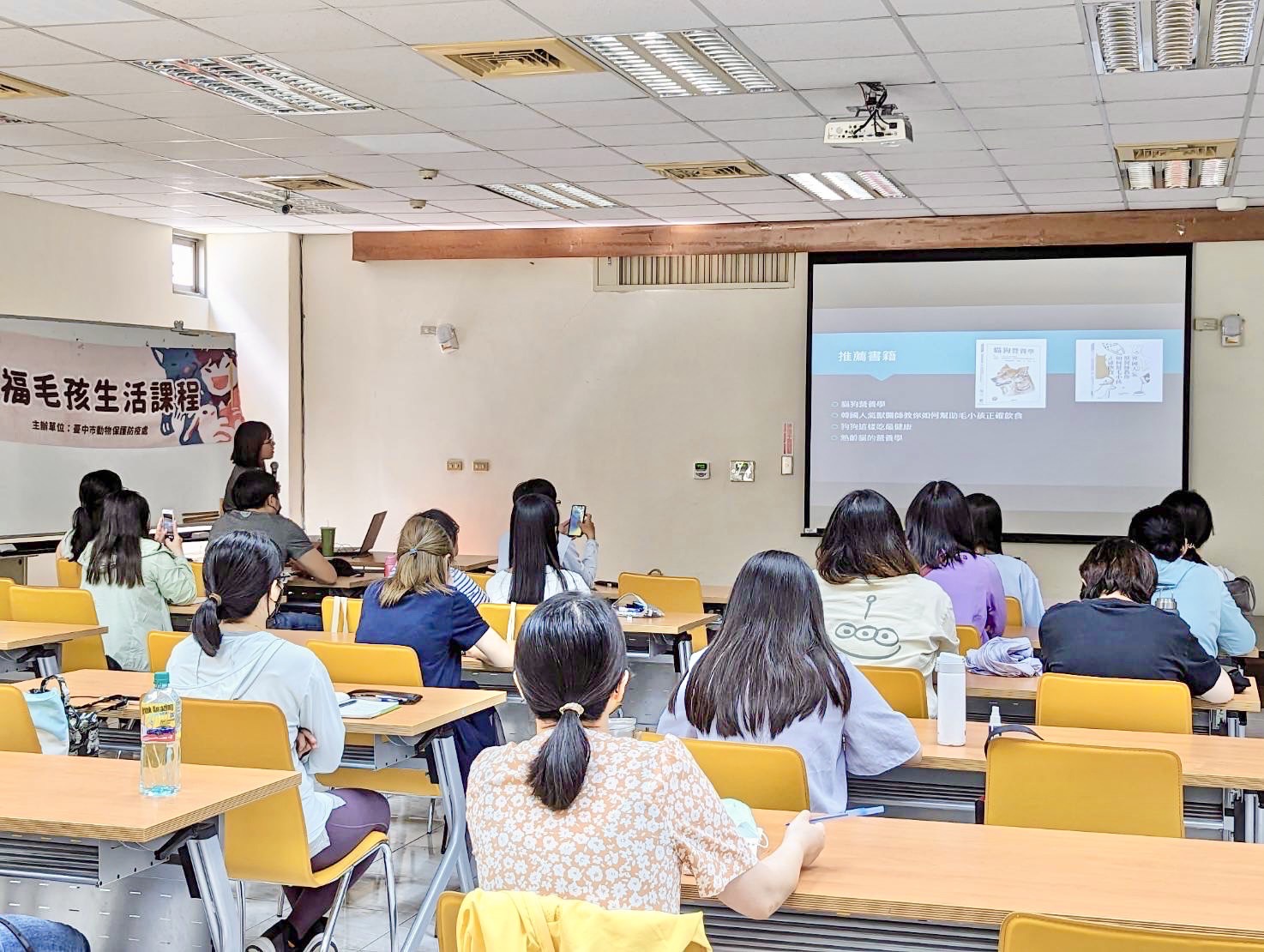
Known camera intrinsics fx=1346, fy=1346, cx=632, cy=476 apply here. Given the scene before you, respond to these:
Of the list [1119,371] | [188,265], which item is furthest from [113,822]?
[188,265]

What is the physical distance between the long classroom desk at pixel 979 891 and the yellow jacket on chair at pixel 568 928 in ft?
1.07

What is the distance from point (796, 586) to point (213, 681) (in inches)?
60.1

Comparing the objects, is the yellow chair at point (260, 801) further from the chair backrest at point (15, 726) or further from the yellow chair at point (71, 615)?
the yellow chair at point (71, 615)

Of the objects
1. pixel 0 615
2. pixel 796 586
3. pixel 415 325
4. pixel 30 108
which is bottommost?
pixel 0 615

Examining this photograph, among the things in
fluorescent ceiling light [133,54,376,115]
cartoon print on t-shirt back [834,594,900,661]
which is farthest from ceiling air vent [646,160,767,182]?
cartoon print on t-shirt back [834,594,900,661]

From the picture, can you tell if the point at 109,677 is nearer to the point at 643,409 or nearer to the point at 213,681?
the point at 213,681

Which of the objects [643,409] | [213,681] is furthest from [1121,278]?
[213,681]

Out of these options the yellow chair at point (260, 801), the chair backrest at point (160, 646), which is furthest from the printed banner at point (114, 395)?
the yellow chair at point (260, 801)

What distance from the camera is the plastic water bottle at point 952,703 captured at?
10.8ft

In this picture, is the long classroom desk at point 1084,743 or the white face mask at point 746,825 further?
the long classroom desk at point 1084,743

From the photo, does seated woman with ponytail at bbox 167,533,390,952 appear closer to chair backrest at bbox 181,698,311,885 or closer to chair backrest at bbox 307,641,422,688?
chair backrest at bbox 181,698,311,885

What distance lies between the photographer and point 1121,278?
8.72 meters

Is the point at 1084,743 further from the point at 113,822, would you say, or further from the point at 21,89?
the point at 21,89

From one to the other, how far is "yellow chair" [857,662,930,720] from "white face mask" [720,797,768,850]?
146 cm
